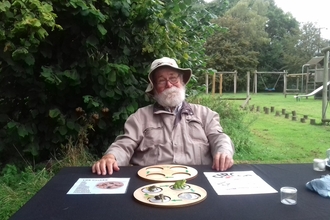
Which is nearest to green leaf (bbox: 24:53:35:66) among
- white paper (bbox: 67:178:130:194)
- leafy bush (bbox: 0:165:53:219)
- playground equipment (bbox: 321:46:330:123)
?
leafy bush (bbox: 0:165:53:219)

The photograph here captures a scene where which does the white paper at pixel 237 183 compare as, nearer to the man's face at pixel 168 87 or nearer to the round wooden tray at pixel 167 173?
the round wooden tray at pixel 167 173

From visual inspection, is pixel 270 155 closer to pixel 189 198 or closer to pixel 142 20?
pixel 142 20

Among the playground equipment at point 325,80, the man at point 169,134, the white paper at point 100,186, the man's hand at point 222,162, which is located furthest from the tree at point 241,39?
the white paper at point 100,186

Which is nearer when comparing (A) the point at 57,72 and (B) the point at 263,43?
(A) the point at 57,72

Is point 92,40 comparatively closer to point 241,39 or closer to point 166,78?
point 166,78

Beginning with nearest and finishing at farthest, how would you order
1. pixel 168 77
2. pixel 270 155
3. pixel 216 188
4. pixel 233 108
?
pixel 216 188 → pixel 168 77 → pixel 270 155 → pixel 233 108

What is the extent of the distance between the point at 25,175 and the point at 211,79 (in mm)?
4662

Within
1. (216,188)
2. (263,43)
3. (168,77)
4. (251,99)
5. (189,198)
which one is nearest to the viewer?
(189,198)

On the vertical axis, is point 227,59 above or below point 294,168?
above

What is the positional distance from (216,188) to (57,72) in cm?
174

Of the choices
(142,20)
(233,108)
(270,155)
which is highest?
(142,20)

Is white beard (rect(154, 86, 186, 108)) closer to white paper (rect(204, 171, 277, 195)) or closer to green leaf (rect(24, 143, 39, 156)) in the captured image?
white paper (rect(204, 171, 277, 195))

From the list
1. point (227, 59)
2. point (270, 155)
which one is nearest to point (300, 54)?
point (227, 59)

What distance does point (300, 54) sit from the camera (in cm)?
469
